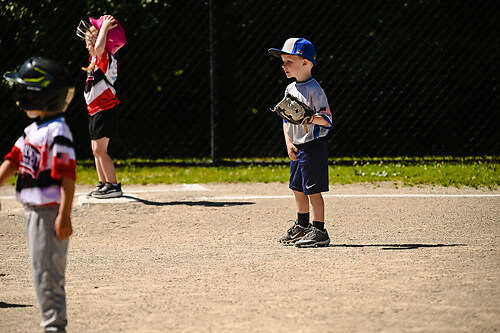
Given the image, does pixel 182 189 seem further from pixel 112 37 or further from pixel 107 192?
pixel 112 37

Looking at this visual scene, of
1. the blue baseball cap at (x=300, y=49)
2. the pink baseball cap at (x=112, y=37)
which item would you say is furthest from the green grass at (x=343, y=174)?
the blue baseball cap at (x=300, y=49)

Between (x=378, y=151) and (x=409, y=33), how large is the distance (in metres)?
2.04

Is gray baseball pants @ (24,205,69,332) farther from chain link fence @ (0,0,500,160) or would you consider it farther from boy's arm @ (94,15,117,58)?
chain link fence @ (0,0,500,160)

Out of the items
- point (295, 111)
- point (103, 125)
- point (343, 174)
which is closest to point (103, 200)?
point (103, 125)

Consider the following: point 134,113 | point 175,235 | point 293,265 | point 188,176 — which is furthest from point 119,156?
point 293,265

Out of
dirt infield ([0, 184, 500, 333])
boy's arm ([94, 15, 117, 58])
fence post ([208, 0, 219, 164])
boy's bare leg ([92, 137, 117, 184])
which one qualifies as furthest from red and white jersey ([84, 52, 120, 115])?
fence post ([208, 0, 219, 164])

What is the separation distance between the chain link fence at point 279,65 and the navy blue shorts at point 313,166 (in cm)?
652

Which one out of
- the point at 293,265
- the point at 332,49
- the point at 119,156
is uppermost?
the point at 332,49

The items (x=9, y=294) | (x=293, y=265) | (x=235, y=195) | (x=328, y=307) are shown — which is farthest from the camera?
(x=235, y=195)

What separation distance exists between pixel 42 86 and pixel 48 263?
866mm

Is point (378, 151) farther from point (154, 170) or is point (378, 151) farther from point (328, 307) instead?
point (328, 307)

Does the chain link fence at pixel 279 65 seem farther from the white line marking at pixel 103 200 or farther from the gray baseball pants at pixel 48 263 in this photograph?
the gray baseball pants at pixel 48 263

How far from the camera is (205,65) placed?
512 inches

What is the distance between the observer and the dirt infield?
4129mm
